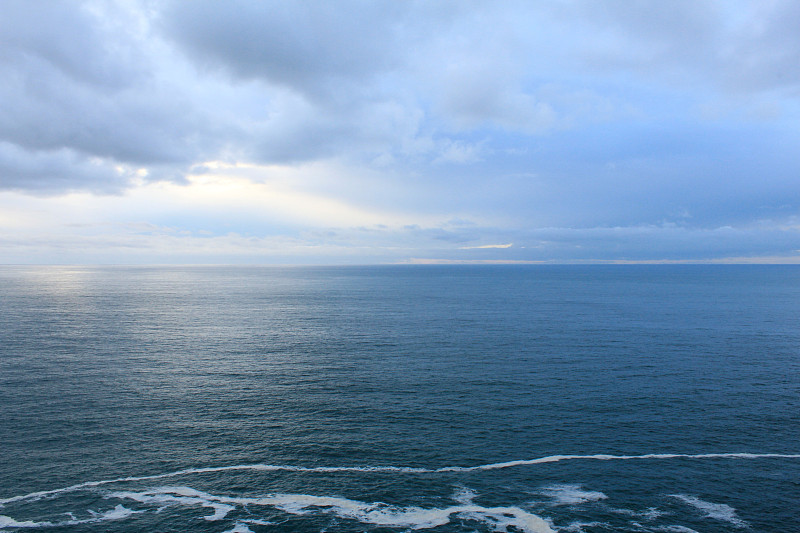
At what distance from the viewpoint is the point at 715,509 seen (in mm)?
48812

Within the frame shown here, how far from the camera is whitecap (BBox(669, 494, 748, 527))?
46.9m

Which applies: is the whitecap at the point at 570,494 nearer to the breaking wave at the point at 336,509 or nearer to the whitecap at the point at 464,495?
the breaking wave at the point at 336,509

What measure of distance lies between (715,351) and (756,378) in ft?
79.2

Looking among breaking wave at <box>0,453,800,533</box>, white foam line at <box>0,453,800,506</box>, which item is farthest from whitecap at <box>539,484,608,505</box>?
white foam line at <box>0,453,800,506</box>

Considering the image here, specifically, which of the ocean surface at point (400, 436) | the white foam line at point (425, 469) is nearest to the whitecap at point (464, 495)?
the ocean surface at point (400, 436)

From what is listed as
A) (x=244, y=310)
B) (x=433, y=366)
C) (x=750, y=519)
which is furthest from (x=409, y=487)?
(x=244, y=310)

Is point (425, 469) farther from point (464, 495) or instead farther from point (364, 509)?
point (364, 509)

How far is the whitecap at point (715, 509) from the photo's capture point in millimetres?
46875

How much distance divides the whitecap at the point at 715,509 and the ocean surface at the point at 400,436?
0.71 ft

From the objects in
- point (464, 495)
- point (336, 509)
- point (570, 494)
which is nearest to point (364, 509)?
point (336, 509)

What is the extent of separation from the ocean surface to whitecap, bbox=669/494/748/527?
0.71 ft

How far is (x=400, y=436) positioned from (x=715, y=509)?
36160 mm

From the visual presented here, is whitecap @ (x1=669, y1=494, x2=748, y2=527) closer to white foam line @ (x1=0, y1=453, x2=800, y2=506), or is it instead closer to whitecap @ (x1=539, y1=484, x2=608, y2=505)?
whitecap @ (x1=539, y1=484, x2=608, y2=505)

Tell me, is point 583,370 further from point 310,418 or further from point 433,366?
point 310,418
